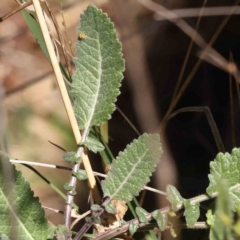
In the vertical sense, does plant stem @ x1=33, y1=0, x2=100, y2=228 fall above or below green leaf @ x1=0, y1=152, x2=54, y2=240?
above

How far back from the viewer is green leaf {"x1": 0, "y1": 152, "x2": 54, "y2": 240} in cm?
39

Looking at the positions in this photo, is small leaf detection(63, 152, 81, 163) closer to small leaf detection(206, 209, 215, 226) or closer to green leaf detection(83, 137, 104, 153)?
green leaf detection(83, 137, 104, 153)

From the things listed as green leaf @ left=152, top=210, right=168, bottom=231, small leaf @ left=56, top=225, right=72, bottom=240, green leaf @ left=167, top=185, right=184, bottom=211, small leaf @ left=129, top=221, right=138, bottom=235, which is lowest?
small leaf @ left=56, top=225, right=72, bottom=240

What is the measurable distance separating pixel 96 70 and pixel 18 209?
0.52 ft

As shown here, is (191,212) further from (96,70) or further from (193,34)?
(193,34)

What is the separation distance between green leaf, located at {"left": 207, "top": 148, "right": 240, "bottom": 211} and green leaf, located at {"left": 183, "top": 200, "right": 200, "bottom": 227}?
23mm

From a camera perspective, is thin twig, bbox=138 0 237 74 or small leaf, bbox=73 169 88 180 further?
thin twig, bbox=138 0 237 74

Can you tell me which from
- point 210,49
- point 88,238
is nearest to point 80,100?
point 88,238

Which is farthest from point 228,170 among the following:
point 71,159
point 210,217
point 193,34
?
point 193,34

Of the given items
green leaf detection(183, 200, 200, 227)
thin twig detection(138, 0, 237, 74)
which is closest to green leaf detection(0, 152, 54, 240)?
green leaf detection(183, 200, 200, 227)

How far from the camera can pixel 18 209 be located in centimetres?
40

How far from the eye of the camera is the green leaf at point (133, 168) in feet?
1.36

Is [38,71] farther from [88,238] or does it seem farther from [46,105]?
[88,238]

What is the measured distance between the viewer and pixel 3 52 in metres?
0.88
